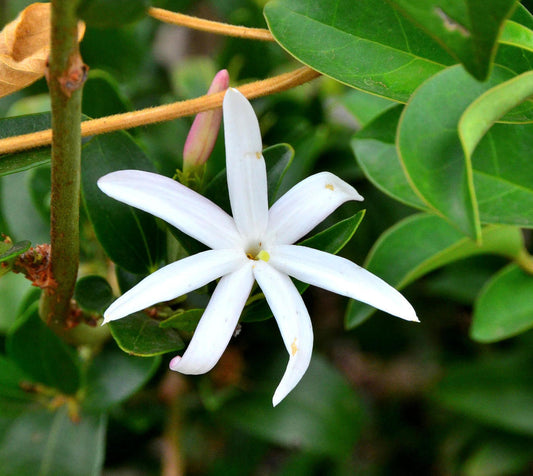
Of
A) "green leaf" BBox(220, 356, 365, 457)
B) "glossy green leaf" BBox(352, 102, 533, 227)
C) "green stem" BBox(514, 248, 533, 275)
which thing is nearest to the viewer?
"glossy green leaf" BBox(352, 102, 533, 227)

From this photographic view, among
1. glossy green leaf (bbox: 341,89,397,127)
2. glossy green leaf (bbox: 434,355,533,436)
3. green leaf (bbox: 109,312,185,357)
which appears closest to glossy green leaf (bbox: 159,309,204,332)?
green leaf (bbox: 109,312,185,357)

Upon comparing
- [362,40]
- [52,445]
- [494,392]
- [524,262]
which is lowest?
[494,392]

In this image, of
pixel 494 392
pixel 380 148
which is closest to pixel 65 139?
pixel 380 148

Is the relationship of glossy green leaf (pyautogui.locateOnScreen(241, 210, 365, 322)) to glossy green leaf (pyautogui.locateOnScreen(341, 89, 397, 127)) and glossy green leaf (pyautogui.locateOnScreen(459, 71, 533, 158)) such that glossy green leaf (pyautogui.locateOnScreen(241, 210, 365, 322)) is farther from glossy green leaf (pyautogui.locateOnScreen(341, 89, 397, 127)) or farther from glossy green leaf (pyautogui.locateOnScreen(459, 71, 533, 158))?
glossy green leaf (pyautogui.locateOnScreen(341, 89, 397, 127))

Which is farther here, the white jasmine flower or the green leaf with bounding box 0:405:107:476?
the green leaf with bounding box 0:405:107:476

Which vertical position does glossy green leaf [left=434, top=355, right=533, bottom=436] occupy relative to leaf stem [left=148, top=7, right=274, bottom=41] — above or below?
below

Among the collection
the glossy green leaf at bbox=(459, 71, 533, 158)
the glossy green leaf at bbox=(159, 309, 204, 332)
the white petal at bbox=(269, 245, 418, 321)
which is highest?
the glossy green leaf at bbox=(459, 71, 533, 158)

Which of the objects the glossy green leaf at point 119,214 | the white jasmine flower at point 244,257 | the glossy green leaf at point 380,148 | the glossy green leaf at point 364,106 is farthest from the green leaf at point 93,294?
the glossy green leaf at point 364,106

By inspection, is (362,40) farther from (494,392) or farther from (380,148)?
(494,392)
